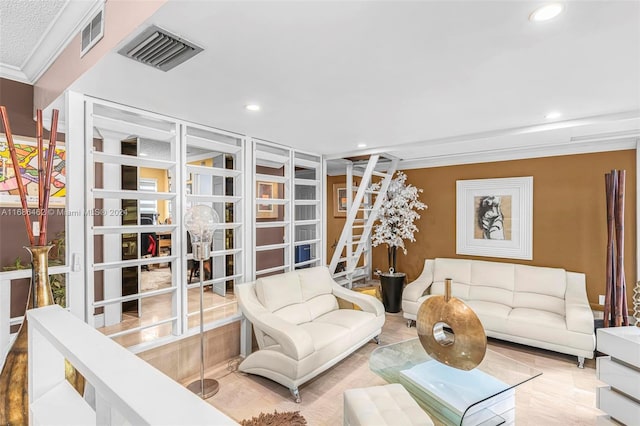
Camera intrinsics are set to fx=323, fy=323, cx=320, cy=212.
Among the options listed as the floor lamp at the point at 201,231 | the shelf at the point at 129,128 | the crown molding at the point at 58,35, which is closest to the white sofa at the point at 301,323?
the floor lamp at the point at 201,231

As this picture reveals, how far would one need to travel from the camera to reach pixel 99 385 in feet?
2.24

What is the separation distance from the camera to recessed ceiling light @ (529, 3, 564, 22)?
4.04 ft

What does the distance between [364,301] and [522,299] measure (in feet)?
6.05

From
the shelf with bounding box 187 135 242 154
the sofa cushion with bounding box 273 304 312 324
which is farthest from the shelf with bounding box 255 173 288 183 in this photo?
the sofa cushion with bounding box 273 304 312 324

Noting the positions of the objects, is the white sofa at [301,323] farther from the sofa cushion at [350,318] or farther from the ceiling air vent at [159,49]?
the ceiling air vent at [159,49]

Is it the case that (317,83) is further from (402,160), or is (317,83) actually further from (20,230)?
(402,160)

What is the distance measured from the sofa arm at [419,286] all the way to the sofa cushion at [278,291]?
146 cm

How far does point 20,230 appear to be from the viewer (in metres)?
2.58

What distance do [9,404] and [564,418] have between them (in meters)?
3.30

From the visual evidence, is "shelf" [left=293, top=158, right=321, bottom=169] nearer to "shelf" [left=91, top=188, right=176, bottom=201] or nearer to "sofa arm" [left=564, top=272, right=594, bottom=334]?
"shelf" [left=91, top=188, right=176, bottom=201]

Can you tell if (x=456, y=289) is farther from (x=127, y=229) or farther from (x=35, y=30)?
(x=35, y=30)

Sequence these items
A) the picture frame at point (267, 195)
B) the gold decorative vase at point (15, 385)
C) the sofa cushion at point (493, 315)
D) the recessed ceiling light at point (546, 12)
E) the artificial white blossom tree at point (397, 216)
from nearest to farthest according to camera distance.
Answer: the recessed ceiling light at point (546, 12), the gold decorative vase at point (15, 385), the sofa cushion at point (493, 315), the artificial white blossom tree at point (397, 216), the picture frame at point (267, 195)

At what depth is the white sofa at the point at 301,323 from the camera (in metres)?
2.55

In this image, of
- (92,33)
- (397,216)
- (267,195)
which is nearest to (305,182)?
(267,195)
